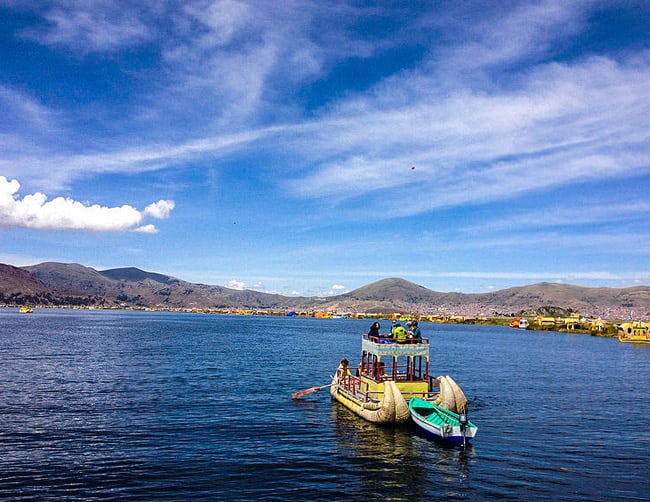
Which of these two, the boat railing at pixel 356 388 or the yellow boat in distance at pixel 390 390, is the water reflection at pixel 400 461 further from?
the boat railing at pixel 356 388

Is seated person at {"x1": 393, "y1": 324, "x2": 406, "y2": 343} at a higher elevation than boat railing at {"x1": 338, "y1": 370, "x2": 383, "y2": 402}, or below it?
higher

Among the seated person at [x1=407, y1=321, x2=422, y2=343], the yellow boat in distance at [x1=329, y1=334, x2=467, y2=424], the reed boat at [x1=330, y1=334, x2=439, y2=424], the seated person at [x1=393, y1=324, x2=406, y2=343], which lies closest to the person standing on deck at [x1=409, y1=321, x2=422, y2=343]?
Answer: the seated person at [x1=407, y1=321, x2=422, y2=343]

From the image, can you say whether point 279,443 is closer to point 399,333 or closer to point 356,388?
point 356,388

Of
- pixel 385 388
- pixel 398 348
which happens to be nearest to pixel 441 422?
pixel 385 388

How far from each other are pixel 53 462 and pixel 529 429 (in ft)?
104

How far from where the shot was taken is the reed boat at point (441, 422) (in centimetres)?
3122

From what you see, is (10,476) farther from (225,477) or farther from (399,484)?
(399,484)

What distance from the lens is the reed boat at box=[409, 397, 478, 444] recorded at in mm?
31216

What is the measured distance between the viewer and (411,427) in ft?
119

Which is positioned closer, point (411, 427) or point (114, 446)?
point (114, 446)

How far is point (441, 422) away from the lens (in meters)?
33.1

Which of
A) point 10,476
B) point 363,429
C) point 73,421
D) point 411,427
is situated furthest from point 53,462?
point 411,427

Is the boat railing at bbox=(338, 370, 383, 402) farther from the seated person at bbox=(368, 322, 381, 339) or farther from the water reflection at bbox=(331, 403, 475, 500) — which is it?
the seated person at bbox=(368, 322, 381, 339)

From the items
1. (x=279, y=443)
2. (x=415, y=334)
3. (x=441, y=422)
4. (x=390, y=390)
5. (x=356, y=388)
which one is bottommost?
(x=279, y=443)
